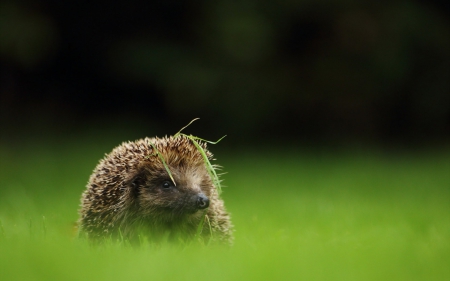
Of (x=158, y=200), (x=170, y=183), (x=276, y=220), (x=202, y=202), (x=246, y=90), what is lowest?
(x=202, y=202)

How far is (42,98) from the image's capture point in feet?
38.5

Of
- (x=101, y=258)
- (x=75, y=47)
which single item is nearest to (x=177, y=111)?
(x=75, y=47)

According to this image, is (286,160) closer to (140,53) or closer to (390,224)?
(140,53)

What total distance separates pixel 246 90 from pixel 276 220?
5089 millimetres

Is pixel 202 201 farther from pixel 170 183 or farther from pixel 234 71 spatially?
pixel 234 71

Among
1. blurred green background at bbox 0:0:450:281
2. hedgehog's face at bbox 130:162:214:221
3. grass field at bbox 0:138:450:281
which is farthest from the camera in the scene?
blurred green background at bbox 0:0:450:281

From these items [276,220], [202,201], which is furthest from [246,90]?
[202,201]

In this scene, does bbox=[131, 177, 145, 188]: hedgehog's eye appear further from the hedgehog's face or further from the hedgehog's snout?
the hedgehog's snout

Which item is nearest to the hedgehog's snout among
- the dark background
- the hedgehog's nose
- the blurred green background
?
the hedgehog's nose

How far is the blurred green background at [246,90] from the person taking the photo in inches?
376

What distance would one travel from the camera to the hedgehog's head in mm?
4340

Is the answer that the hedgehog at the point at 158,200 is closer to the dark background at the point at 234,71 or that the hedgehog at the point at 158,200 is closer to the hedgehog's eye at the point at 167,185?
the hedgehog's eye at the point at 167,185

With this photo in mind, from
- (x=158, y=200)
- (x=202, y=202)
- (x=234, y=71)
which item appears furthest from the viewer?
(x=234, y=71)

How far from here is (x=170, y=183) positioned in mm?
4422
